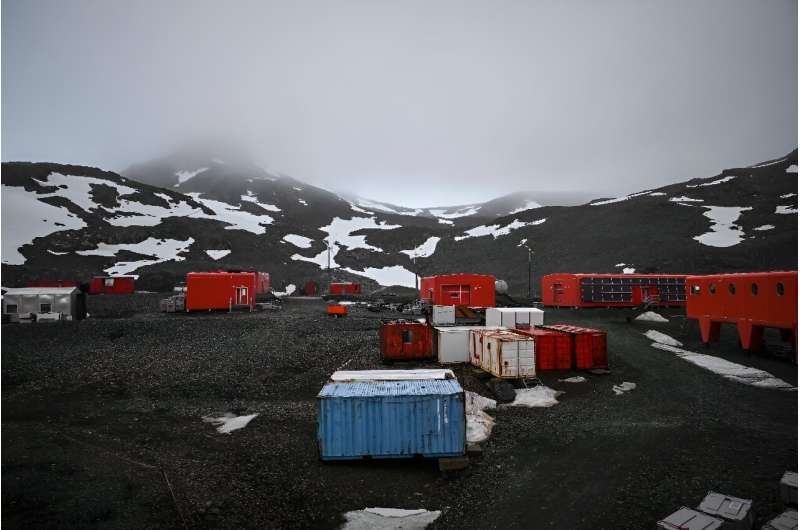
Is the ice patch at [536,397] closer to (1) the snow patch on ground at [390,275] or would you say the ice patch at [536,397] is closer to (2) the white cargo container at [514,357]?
(2) the white cargo container at [514,357]

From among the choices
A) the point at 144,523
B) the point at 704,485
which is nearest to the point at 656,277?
the point at 704,485

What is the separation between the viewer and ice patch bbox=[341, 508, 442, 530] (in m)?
7.88

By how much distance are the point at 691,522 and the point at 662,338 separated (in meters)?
21.8

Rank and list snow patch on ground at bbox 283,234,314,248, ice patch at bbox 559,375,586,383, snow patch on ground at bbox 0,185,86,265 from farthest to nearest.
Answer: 1. snow patch on ground at bbox 283,234,314,248
2. snow patch on ground at bbox 0,185,86,265
3. ice patch at bbox 559,375,586,383

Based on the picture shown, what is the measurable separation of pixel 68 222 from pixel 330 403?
87.3 metres

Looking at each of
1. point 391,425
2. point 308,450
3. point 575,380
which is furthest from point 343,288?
point 391,425

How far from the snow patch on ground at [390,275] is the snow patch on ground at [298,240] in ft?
50.7

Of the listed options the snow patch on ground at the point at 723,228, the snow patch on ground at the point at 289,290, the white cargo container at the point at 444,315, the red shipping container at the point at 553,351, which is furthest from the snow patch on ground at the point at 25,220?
the snow patch on ground at the point at 723,228

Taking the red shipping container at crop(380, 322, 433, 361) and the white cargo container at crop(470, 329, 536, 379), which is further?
the red shipping container at crop(380, 322, 433, 361)

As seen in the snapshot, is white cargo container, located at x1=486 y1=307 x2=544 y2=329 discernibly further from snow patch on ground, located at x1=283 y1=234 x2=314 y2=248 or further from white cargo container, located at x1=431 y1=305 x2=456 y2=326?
snow patch on ground, located at x1=283 y1=234 x2=314 y2=248

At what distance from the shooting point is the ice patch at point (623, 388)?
52.6 ft

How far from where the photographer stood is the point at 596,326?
30438mm

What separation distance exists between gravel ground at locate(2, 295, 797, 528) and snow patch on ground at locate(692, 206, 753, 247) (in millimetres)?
53851

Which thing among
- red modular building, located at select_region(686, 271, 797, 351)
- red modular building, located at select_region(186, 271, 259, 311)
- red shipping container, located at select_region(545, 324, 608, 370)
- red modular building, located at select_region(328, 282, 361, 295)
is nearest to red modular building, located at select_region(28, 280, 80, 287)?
red modular building, located at select_region(186, 271, 259, 311)
